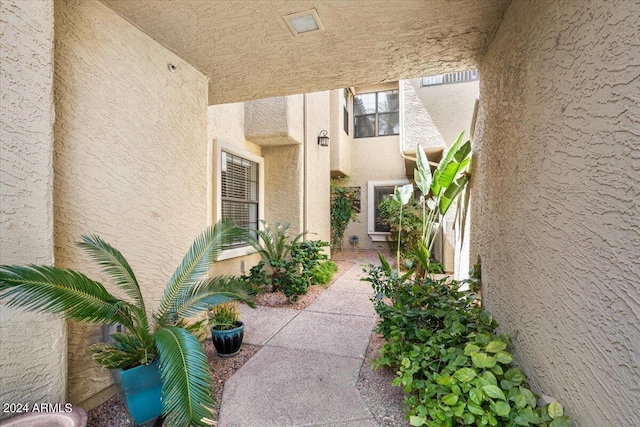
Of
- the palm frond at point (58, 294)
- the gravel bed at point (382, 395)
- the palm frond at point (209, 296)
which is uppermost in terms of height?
the palm frond at point (58, 294)

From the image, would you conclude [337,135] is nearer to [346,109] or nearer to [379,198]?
[346,109]

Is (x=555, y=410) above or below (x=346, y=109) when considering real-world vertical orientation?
below

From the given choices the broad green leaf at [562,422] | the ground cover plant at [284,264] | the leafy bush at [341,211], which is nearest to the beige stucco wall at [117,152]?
the ground cover plant at [284,264]

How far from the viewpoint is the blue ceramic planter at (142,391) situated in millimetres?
2309

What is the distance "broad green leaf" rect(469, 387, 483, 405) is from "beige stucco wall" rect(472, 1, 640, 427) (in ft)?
1.36

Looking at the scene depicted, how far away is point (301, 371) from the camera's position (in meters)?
3.30

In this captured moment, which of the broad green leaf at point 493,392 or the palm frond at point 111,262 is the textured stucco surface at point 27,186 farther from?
the broad green leaf at point 493,392

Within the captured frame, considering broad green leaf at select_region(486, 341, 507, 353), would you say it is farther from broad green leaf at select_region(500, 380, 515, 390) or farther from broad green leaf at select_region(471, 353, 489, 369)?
broad green leaf at select_region(500, 380, 515, 390)

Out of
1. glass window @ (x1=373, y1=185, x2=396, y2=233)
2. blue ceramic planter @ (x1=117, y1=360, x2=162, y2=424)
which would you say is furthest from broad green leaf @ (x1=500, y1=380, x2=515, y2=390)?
glass window @ (x1=373, y1=185, x2=396, y2=233)

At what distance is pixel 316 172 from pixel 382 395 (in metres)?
6.64

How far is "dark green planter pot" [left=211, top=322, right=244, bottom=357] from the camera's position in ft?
11.8

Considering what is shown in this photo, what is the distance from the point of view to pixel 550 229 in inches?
71.9

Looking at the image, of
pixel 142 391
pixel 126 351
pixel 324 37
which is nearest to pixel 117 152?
pixel 126 351

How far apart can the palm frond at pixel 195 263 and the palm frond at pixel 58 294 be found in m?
0.37
